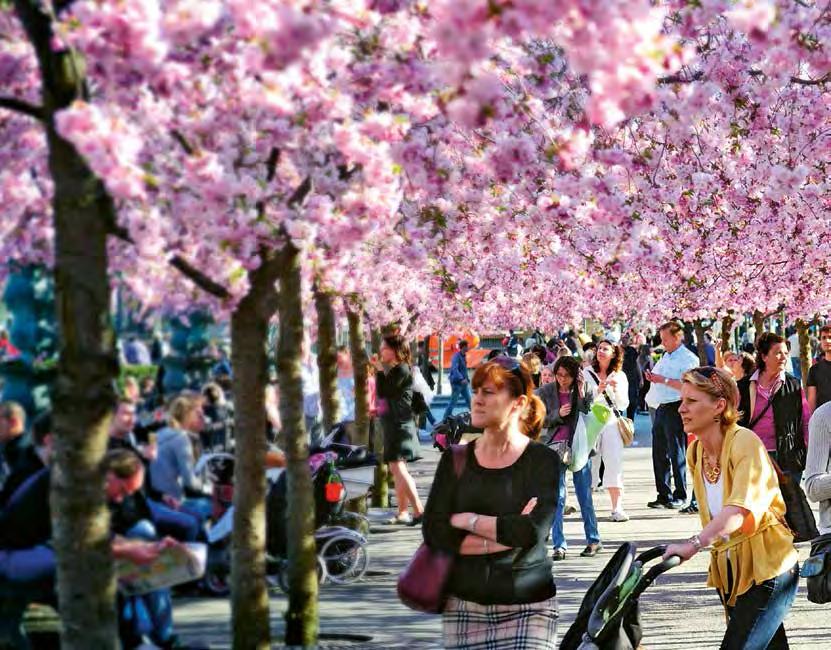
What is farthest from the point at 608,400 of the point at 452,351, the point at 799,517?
the point at 452,351

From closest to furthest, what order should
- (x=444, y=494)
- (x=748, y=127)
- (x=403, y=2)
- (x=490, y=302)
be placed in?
1. (x=444, y=494)
2. (x=403, y=2)
3. (x=748, y=127)
4. (x=490, y=302)

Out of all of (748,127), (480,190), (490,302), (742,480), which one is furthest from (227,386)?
(490,302)

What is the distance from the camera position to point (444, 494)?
6.54 meters

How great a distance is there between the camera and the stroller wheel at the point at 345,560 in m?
12.7

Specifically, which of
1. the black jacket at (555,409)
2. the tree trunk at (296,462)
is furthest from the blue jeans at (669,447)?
the tree trunk at (296,462)

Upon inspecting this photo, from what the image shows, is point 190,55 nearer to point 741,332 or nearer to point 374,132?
point 374,132

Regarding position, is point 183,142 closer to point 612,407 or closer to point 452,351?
point 612,407

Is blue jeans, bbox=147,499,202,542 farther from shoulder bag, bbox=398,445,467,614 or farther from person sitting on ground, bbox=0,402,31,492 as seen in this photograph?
shoulder bag, bbox=398,445,467,614

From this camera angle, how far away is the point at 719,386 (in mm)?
7238

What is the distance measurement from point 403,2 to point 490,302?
86.2ft

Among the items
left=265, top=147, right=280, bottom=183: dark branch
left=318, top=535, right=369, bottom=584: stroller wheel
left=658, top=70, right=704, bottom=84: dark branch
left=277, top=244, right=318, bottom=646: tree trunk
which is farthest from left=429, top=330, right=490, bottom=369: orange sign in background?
left=265, top=147, right=280, bottom=183: dark branch

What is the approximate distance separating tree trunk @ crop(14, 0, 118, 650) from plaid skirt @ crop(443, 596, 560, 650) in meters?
1.35

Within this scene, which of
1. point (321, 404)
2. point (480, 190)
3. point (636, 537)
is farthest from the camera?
point (321, 404)

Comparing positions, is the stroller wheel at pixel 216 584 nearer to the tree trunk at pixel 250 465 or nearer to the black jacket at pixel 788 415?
the tree trunk at pixel 250 465
